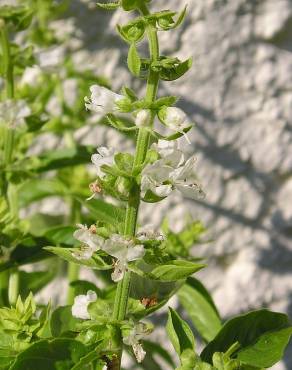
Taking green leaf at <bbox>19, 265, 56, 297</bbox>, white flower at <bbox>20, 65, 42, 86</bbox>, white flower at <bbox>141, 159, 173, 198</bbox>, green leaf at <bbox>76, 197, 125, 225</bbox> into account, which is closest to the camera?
white flower at <bbox>141, 159, 173, 198</bbox>

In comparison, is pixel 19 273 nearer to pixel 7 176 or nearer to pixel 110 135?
pixel 7 176

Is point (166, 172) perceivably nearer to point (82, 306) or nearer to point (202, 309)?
point (82, 306)

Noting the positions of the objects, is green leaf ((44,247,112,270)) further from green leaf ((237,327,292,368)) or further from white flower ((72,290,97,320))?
green leaf ((237,327,292,368))

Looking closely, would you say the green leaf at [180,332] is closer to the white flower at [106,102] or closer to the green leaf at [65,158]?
the white flower at [106,102]

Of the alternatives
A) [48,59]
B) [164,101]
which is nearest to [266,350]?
[164,101]

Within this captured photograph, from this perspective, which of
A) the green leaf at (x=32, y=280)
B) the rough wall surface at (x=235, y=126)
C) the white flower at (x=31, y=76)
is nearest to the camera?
the green leaf at (x=32, y=280)

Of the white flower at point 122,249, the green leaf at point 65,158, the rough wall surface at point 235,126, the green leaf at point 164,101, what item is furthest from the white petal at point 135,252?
the rough wall surface at point 235,126

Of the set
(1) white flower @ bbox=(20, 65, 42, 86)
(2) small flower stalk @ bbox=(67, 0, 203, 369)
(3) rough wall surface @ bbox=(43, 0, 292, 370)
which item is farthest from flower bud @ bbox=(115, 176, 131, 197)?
(3) rough wall surface @ bbox=(43, 0, 292, 370)

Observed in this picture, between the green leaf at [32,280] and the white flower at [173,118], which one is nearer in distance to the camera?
the white flower at [173,118]
